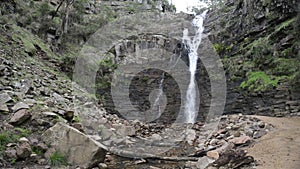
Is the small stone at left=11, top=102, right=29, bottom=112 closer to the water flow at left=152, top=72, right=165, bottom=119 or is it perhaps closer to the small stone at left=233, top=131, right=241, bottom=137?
the small stone at left=233, top=131, right=241, bottom=137

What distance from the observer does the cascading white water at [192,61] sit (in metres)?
13.1

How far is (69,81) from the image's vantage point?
35.4 ft

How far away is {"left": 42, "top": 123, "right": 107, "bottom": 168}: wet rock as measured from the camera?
17.0 ft

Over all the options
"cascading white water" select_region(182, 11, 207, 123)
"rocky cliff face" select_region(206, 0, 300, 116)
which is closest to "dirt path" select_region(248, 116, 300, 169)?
"rocky cliff face" select_region(206, 0, 300, 116)

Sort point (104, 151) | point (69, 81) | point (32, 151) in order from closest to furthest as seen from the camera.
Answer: point (32, 151), point (104, 151), point (69, 81)

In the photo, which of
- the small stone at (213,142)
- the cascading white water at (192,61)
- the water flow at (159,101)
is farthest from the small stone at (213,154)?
the water flow at (159,101)

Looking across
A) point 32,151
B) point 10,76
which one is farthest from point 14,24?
point 32,151

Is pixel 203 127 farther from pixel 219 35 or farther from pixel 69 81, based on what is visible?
pixel 219 35

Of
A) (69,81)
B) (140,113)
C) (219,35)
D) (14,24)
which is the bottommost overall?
(140,113)

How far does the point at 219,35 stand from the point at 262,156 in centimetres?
1203

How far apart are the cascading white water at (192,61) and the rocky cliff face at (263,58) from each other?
63.7 inches

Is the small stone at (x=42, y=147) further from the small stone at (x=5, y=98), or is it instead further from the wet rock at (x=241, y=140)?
the wet rock at (x=241, y=140)

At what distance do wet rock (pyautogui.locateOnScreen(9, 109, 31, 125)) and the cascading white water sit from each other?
8.31 metres

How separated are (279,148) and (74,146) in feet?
15.1
